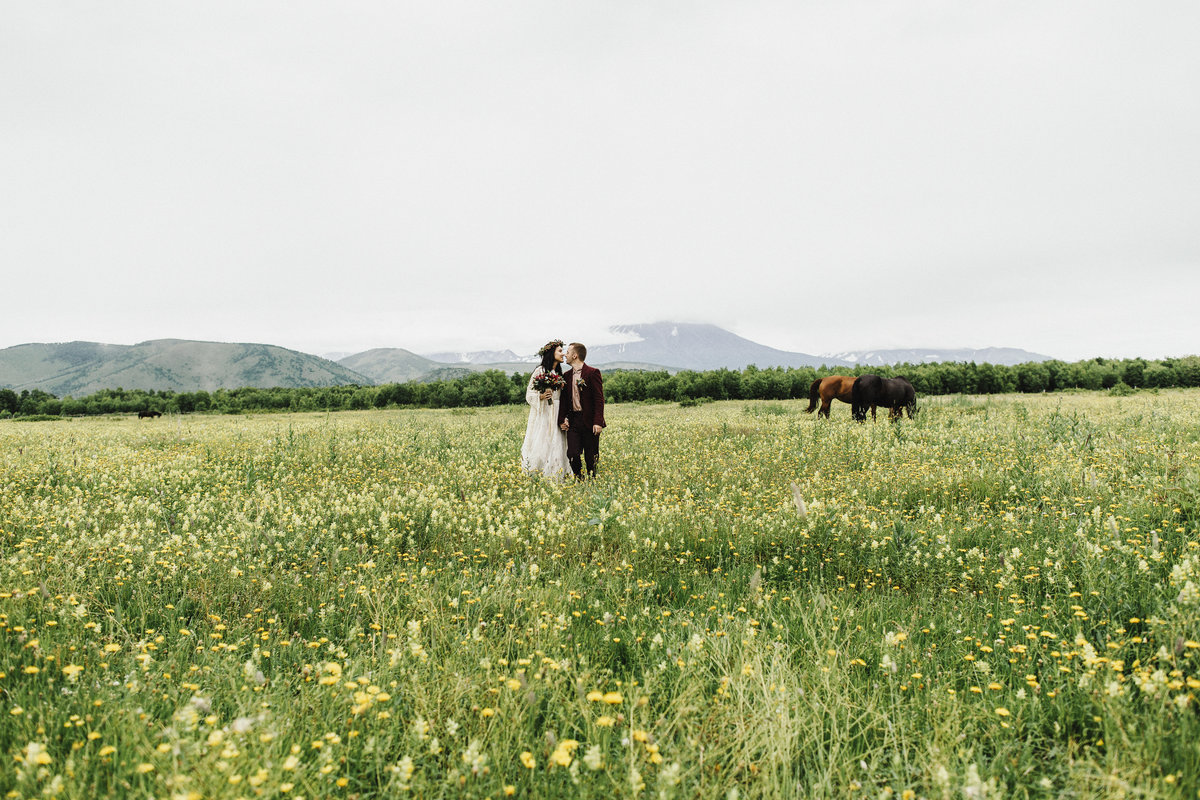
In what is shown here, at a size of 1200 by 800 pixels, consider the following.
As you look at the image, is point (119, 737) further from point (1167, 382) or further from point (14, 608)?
point (1167, 382)

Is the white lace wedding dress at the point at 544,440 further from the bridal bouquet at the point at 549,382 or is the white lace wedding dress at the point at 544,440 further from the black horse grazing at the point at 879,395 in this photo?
the black horse grazing at the point at 879,395

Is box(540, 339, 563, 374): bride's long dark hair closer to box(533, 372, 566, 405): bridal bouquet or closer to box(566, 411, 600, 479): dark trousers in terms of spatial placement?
box(533, 372, 566, 405): bridal bouquet

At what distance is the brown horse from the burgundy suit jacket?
14163 mm

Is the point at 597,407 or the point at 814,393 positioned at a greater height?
the point at 814,393

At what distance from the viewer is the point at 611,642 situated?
4.27 metres

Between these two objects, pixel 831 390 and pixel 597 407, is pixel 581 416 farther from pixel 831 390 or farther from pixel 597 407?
pixel 831 390

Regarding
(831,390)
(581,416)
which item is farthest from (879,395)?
(581,416)

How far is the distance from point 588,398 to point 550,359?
1.23 metres

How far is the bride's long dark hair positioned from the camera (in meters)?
11.8

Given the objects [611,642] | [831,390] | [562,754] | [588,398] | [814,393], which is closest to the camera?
[562,754]

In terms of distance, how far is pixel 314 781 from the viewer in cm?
269

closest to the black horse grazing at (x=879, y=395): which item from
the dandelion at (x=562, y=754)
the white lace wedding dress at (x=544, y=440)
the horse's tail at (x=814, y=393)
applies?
the horse's tail at (x=814, y=393)

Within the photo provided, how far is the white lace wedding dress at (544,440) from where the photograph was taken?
12102 millimetres

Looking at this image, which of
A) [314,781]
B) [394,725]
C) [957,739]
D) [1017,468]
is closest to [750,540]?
[957,739]
